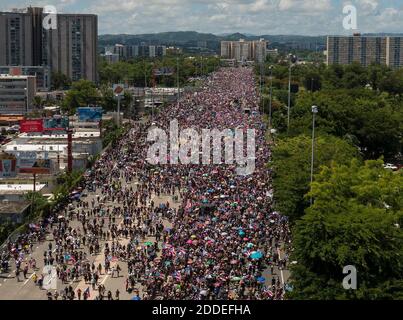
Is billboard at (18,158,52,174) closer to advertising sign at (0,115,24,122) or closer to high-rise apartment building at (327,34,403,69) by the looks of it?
advertising sign at (0,115,24,122)

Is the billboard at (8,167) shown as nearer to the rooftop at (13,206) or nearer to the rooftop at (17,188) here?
the rooftop at (17,188)

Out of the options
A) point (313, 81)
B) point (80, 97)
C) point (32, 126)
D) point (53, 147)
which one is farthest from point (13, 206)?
point (313, 81)

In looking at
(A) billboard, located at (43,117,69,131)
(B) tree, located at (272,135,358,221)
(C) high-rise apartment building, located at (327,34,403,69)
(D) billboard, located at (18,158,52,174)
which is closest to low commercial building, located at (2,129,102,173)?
(D) billboard, located at (18,158,52,174)

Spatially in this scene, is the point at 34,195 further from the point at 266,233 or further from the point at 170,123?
the point at 170,123

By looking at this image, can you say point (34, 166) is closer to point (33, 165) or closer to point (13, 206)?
point (33, 165)

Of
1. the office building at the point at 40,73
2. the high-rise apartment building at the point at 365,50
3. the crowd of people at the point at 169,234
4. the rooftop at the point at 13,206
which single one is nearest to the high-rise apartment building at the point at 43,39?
the office building at the point at 40,73
